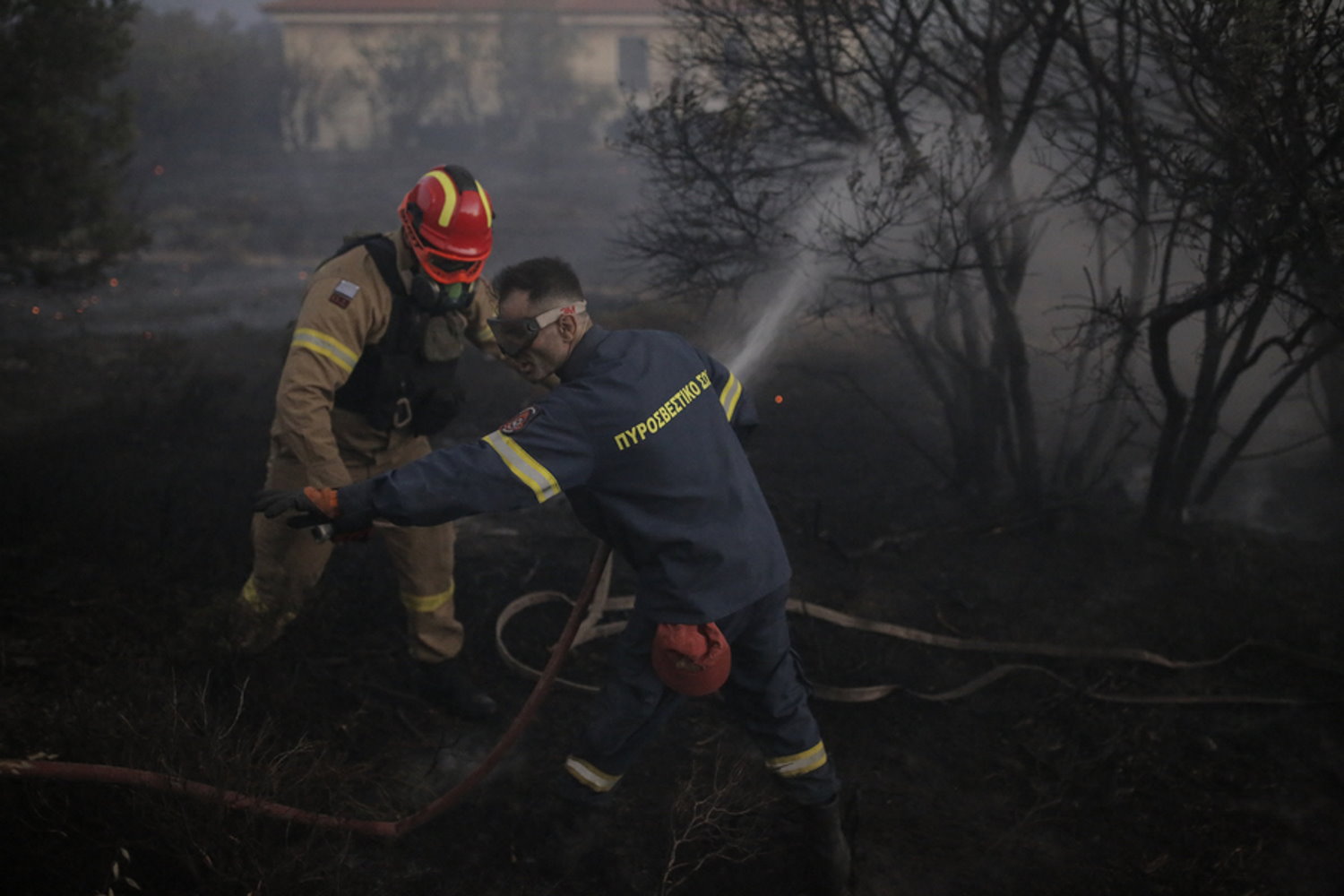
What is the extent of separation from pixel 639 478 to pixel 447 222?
141cm

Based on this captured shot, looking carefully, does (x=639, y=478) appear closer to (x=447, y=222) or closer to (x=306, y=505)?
(x=306, y=505)

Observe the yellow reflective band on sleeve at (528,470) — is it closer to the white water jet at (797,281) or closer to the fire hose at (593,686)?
the fire hose at (593,686)

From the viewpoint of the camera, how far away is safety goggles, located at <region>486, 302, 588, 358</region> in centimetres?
290

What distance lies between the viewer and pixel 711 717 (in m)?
4.15

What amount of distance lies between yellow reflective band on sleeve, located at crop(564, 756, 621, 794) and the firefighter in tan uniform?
941 millimetres

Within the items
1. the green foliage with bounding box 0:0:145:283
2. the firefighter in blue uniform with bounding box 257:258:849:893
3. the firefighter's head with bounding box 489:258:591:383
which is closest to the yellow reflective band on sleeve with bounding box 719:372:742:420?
the firefighter in blue uniform with bounding box 257:258:849:893

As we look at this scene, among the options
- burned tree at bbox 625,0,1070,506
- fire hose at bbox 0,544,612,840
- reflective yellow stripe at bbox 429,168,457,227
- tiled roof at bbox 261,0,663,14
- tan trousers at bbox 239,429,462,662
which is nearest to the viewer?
fire hose at bbox 0,544,612,840

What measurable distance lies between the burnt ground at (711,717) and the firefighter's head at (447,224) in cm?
173

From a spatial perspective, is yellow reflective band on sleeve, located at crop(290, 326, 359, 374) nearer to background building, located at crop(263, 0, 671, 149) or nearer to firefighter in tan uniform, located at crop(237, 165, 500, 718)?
firefighter in tan uniform, located at crop(237, 165, 500, 718)

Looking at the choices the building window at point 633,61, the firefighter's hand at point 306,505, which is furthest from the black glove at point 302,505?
the building window at point 633,61

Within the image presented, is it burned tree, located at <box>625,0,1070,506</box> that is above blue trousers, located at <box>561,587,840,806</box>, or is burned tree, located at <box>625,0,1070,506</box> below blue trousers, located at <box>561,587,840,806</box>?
above

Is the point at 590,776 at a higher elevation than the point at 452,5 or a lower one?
lower

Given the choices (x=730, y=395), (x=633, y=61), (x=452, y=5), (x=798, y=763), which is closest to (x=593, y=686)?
(x=798, y=763)

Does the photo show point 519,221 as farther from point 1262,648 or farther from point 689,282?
point 1262,648
